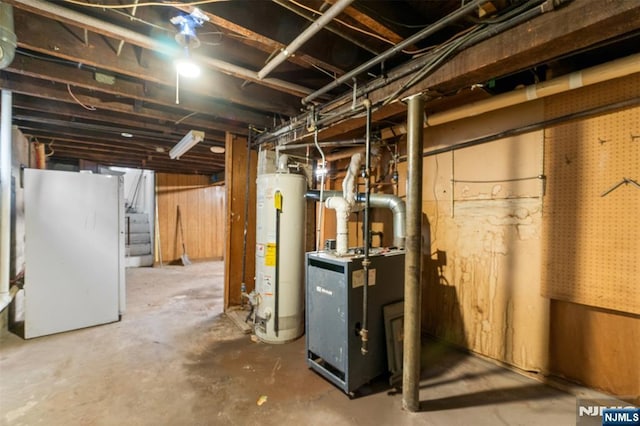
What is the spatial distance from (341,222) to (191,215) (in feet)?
19.9

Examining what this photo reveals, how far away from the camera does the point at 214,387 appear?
6.68ft

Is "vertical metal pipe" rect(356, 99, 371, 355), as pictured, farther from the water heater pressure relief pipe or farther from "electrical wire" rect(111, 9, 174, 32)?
"electrical wire" rect(111, 9, 174, 32)

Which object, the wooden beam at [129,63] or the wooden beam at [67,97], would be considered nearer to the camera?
the wooden beam at [129,63]

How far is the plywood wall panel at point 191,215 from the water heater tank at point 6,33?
18.4 feet

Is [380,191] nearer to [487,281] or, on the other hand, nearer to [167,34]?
[487,281]

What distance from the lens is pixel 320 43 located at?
1.87 m

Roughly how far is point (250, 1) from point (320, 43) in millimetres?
483

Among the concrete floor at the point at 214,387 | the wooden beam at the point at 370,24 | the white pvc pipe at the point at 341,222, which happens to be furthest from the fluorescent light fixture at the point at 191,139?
the wooden beam at the point at 370,24

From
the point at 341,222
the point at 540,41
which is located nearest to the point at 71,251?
the point at 341,222

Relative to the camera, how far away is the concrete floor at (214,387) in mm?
1744

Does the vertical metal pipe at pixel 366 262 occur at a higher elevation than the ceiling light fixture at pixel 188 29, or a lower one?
lower

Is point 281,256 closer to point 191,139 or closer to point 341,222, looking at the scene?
point 341,222

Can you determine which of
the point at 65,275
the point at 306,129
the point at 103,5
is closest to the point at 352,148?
the point at 306,129

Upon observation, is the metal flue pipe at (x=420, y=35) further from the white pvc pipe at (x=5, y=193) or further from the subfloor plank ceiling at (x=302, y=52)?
the white pvc pipe at (x=5, y=193)
